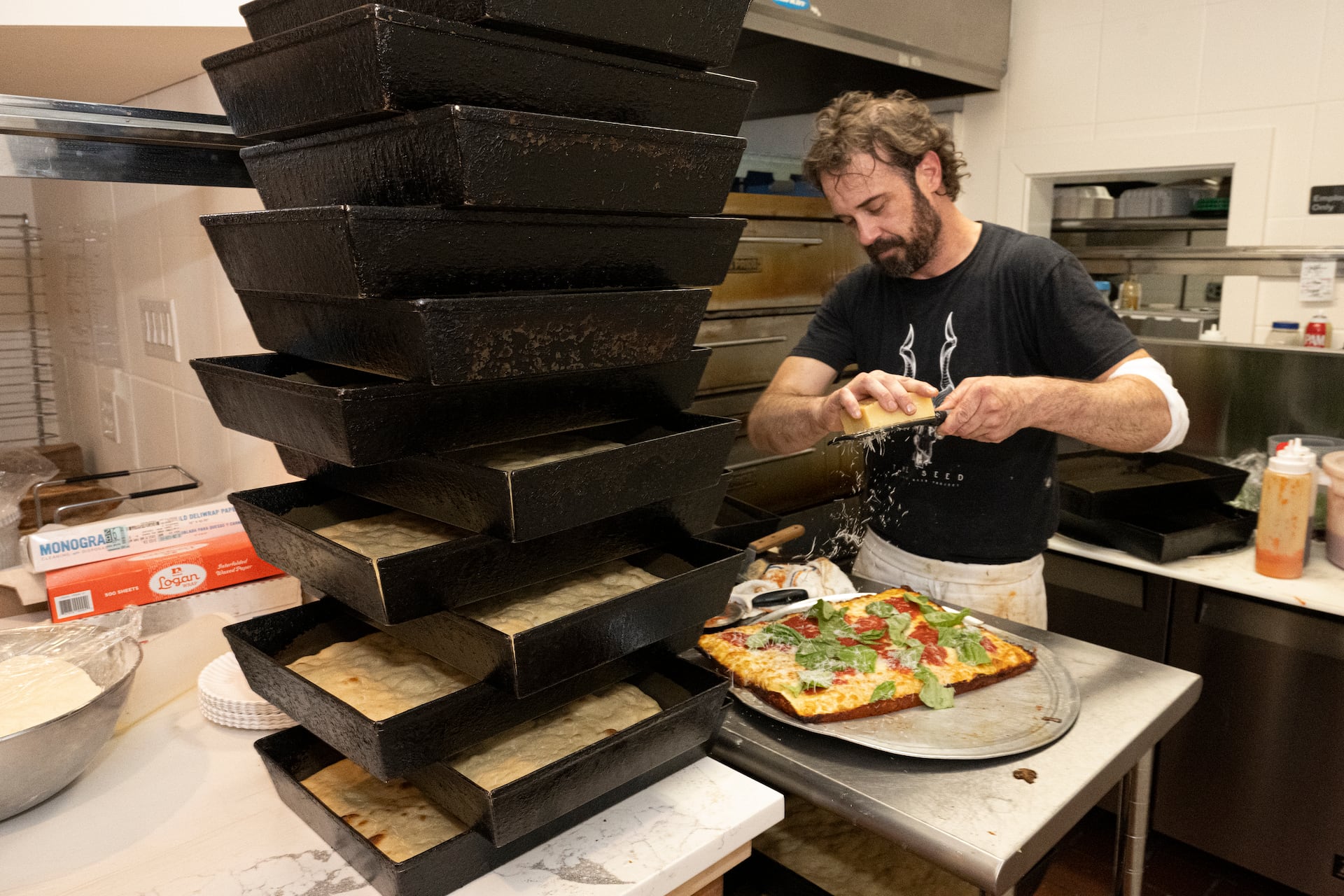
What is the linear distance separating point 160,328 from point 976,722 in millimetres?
1934

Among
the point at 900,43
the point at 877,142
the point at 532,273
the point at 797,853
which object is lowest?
the point at 797,853

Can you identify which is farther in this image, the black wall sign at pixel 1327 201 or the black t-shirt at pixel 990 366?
the black wall sign at pixel 1327 201

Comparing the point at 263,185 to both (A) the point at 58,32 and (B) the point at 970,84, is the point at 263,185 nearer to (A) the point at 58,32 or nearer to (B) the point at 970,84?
(A) the point at 58,32

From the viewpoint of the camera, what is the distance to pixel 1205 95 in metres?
2.88

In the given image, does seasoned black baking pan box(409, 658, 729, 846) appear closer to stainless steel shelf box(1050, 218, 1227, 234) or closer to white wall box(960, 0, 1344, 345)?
white wall box(960, 0, 1344, 345)

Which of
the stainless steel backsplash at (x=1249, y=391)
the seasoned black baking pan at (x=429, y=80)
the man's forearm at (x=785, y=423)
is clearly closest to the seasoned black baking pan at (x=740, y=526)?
the man's forearm at (x=785, y=423)

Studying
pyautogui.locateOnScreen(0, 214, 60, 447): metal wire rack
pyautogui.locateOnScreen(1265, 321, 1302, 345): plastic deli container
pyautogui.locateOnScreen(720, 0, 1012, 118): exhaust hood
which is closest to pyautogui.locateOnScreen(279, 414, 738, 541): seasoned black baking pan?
pyautogui.locateOnScreen(720, 0, 1012, 118): exhaust hood

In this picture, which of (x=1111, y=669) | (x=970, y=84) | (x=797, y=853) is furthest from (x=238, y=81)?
(x=970, y=84)

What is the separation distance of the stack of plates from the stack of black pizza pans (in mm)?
200

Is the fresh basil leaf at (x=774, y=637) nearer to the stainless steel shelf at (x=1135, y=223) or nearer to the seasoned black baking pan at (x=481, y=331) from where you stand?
the seasoned black baking pan at (x=481, y=331)

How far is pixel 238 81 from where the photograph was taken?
92 cm

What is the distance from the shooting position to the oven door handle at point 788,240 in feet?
9.73

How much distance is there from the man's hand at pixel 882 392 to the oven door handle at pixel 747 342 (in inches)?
44.1

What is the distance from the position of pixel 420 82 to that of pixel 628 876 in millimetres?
800
